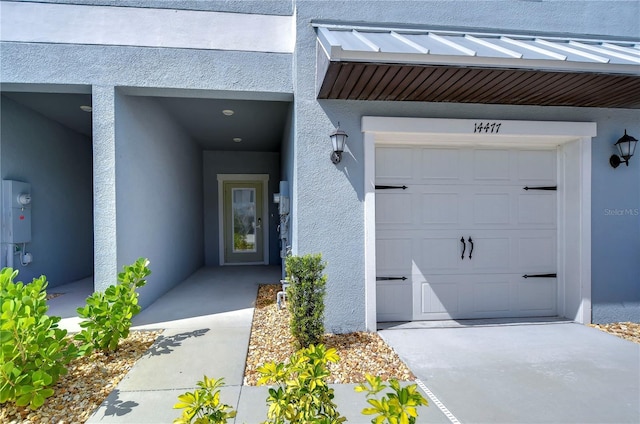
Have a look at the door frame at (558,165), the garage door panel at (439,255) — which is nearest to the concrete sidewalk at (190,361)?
the door frame at (558,165)

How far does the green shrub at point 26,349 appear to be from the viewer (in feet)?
6.39

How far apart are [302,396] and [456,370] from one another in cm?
204

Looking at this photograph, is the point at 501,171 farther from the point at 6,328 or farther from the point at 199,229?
the point at 199,229

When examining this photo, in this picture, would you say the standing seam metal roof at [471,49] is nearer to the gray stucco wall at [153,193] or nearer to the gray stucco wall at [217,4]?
the gray stucco wall at [217,4]

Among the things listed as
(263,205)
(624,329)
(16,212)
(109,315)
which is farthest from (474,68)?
(16,212)

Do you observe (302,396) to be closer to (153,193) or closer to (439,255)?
(439,255)

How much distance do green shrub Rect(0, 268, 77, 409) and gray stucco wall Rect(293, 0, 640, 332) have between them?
87.8 inches

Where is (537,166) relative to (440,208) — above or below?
above

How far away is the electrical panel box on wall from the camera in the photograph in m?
4.38

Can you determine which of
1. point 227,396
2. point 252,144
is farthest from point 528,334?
point 252,144

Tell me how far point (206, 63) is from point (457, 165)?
3376 millimetres

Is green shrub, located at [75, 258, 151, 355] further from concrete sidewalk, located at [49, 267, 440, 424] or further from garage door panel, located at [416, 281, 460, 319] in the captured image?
garage door panel, located at [416, 281, 460, 319]

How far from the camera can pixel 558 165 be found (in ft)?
13.0

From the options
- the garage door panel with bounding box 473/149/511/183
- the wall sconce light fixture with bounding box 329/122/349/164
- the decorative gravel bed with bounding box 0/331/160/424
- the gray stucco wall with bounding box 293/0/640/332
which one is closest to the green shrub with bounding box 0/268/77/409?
the decorative gravel bed with bounding box 0/331/160/424
